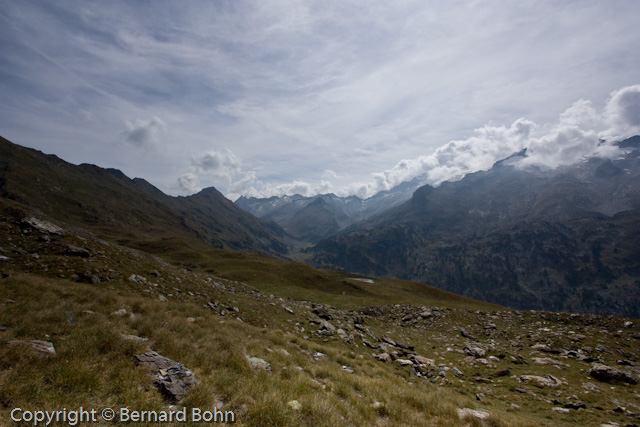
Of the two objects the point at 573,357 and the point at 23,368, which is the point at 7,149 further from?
the point at 573,357

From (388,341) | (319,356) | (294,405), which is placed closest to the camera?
(294,405)

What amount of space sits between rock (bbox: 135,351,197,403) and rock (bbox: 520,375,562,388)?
20101 millimetres

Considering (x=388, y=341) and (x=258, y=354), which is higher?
(x=258, y=354)

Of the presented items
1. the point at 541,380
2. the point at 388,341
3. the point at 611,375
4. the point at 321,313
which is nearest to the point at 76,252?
the point at 321,313

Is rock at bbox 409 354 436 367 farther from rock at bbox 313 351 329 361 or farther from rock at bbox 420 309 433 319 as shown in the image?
rock at bbox 420 309 433 319

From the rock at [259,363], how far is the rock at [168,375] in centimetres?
280

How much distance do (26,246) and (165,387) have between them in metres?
21.1

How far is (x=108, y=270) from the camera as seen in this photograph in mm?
19062

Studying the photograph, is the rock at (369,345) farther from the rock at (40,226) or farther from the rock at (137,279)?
the rock at (40,226)

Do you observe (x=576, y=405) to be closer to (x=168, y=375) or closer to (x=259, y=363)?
(x=259, y=363)

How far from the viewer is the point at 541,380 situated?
667 inches

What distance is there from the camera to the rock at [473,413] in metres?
9.90

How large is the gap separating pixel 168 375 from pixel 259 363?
383 cm

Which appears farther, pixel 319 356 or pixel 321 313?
pixel 321 313
